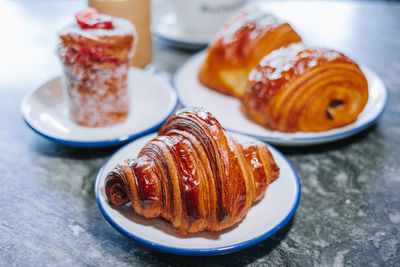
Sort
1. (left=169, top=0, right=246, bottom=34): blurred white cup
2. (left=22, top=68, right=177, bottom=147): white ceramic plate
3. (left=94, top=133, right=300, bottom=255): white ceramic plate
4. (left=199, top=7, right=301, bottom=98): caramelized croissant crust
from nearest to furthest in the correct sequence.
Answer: (left=94, top=133, right=300, bottom=255): white ceramic plate, (left=22, top=68, right=177, bottom=147): white ceramic plate, (left=199, top=7, right=301, bottom=98): caramelized croissant crust, (left=169, top=0, right=246, bottom=34): blurred white cup

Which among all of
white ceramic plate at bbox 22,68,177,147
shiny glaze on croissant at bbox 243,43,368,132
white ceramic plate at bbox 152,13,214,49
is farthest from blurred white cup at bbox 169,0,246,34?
shiny glaze on croissant at bbox 243,43,368,132

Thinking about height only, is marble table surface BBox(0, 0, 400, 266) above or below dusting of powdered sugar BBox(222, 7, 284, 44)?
below

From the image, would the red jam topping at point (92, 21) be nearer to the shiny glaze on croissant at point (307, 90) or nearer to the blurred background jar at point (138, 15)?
the blurred background jar at point (138, 15)

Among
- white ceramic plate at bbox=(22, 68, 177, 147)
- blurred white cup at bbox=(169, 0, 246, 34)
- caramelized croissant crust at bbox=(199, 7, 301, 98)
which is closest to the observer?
white ceramic plate at bbox=(22, 68, 177, 147)

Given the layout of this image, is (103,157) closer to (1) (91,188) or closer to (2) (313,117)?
(1) (91,188)

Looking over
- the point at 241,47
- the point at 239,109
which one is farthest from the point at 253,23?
the point at 239,109

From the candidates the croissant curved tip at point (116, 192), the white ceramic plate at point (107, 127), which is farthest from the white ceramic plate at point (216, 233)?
the white ceramic plate at point (107, 127)

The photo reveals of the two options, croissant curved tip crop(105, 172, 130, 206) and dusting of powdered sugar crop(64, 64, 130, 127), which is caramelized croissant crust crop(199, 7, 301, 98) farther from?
croissant curved tip crop(105, 172, 130, 206)
